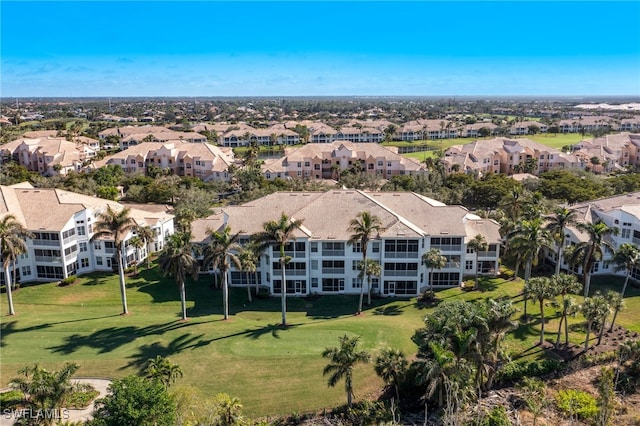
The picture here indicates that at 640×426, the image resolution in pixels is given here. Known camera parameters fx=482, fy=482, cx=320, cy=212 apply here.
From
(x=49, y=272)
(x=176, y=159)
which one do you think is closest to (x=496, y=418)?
(x=49, y=272)

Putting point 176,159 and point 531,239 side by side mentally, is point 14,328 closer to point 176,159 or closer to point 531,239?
point 531,239

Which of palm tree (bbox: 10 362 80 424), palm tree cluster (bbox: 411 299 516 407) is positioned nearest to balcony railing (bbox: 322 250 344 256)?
palm tree cluster (bbox: 411 299 516 407)

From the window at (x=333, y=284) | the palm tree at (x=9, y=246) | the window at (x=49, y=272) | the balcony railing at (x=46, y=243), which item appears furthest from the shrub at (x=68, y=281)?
the window at (x=333, y=284)

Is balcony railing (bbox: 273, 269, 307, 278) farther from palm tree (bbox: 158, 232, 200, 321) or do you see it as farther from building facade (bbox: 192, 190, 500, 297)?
palm tree (bbox: 158, 232, 200, 321)

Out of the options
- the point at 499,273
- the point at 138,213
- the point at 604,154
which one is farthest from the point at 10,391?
the point at 604,154

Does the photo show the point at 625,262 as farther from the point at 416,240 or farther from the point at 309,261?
the point at 309,261

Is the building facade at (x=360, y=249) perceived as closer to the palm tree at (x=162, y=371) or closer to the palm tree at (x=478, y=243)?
the palm tree at (x=478, y=243)
